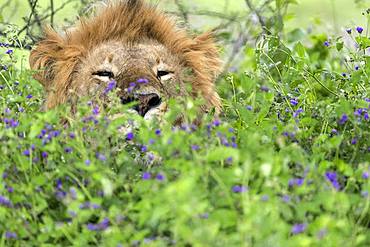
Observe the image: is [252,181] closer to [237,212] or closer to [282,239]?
[237,212]

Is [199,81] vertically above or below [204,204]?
below

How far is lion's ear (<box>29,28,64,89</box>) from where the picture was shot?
5141mm

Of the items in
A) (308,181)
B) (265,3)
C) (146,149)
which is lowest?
(265,3)

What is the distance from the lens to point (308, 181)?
332 cm

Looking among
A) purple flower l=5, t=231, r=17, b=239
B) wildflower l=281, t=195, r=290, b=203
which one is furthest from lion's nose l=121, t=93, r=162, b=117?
wildflower l=281, t=195, r=290, b=203

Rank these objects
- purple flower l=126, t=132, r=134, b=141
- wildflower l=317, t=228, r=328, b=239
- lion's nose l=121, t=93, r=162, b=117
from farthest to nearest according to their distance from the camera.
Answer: lion's nose l=121, t=93, r=162, b=117, purple flower l=126, t=132, r=134, b=141, wildflower l=317, t=228, r=328, b=239

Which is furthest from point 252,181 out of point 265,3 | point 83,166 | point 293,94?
point 265,3

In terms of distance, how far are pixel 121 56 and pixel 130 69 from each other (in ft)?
0.49

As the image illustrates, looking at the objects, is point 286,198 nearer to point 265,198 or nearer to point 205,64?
point 265,198

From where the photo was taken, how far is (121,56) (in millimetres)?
4961

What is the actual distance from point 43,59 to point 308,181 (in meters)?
2.22

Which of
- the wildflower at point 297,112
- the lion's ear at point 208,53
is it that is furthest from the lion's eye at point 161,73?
the wildflower at point 297,112

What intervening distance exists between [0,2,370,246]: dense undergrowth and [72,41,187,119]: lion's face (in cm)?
59

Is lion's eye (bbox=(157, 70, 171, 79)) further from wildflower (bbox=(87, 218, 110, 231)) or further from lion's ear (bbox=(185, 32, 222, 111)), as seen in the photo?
wildflower (bbox=(87, 218, 110, 231))
